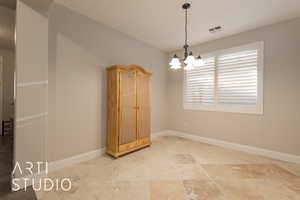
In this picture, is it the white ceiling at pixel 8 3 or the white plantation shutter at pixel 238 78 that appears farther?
the white plantation shutter at pixel 238 78

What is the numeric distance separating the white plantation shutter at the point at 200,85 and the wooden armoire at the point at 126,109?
1511 mm

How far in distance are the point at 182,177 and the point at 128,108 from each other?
5.55ft

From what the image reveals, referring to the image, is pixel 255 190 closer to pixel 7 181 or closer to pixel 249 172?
pixel 249 172

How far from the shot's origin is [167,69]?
4.93 m

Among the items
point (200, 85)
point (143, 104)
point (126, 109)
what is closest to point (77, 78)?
point (126, 109)

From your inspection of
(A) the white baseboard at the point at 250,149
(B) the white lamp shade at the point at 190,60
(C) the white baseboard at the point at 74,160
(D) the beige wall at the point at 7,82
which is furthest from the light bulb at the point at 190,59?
(D) the beige wall at the point at 7,82

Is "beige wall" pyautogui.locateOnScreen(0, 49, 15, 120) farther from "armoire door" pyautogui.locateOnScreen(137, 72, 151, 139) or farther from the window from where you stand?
the window

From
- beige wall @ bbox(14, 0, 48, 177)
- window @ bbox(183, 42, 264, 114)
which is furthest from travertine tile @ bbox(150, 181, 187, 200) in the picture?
window @ bbox(183, 42, 264, 114)

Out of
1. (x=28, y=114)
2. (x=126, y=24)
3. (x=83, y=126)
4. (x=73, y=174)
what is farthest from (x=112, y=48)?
(x=73, y=174)

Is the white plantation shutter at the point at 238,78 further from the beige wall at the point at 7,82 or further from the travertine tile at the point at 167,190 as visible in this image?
the beige wall at the point at 7,82

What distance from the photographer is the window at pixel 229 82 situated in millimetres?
3271

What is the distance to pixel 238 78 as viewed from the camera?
11.4ft

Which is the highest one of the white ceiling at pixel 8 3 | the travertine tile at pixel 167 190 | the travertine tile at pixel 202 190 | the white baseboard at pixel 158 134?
the white ceiling at pixel 8 3

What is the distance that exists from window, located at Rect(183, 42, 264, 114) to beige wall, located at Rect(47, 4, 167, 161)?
222cm
